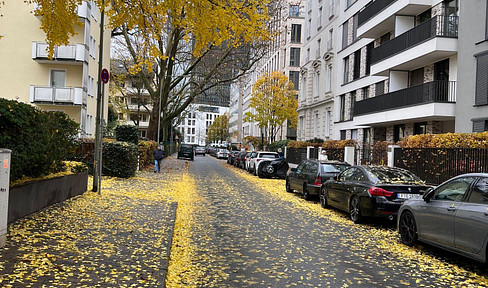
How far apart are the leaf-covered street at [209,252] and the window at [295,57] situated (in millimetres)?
53966

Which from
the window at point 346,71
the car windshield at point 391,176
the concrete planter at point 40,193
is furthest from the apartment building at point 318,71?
the concrete planter at point 40,193

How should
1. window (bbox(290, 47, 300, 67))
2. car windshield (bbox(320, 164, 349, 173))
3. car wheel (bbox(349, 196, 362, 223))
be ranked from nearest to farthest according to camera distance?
1. car wheel (bbox(349, 196, 362, 223))
2. car windshield (bbox(320, 164, 349, 173))
3. window (bbox(290, 47, 300, 67))

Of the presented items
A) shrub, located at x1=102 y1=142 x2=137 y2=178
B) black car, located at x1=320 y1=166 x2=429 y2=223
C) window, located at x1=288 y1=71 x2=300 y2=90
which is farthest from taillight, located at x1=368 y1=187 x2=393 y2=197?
window, located at x1=288 y1=71 x2=300 y2=90

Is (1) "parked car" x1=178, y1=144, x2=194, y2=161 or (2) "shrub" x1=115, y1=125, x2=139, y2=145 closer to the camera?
(2) "shrub" x1=115, y1=125, x2=139, y2=145

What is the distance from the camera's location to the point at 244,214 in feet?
37.7

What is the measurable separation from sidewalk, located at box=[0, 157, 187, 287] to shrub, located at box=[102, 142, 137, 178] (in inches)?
307

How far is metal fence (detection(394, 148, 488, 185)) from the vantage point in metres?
13.4

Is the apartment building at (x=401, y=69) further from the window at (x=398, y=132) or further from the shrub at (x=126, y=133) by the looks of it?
the shrub at (x=126, y=133)

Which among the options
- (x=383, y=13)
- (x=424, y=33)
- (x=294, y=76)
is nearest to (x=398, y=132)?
(x=424, y=33)

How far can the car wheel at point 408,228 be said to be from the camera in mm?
8016

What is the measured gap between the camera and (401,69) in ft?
82.6

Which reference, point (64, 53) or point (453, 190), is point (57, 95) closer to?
point (64, 53)

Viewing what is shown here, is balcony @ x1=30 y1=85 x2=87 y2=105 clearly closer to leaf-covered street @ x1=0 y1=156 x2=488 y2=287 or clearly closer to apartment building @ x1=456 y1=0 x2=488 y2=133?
leaf-covered street @ x1=0 y1=156 x2=488 y2=287

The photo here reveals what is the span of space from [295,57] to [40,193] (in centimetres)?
5716
